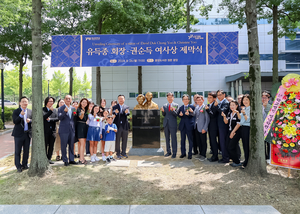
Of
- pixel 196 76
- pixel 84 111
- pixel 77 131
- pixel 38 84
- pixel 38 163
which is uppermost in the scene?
pixel 196 76

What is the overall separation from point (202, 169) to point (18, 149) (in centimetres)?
454

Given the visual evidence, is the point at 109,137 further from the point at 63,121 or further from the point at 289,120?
the point at 289,120

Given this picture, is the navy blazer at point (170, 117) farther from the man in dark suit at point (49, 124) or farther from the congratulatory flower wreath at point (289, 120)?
the man in dark suit at point (49, 124)

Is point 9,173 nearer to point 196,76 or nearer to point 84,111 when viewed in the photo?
point 84,111

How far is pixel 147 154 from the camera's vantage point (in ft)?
21.8

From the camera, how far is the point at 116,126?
617 cm

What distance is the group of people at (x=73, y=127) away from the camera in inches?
193

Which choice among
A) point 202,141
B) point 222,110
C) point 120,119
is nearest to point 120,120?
point 120,119

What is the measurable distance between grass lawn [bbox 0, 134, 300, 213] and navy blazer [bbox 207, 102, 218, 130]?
108cm

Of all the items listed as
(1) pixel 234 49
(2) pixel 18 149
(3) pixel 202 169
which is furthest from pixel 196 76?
(2) pixel 18 149

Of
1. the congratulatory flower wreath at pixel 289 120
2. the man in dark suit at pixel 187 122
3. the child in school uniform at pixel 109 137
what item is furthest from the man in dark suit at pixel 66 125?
the congratulatory flower wreath at pixel 289 120

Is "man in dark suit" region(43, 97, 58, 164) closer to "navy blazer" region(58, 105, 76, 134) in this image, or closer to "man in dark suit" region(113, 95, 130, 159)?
"navy blazer" region(58, 105, 76, 134)

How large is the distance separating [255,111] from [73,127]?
14.8 feet

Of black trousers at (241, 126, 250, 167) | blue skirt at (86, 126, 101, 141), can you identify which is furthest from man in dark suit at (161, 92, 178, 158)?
blue skirt at (86, 126, 101, 141)
